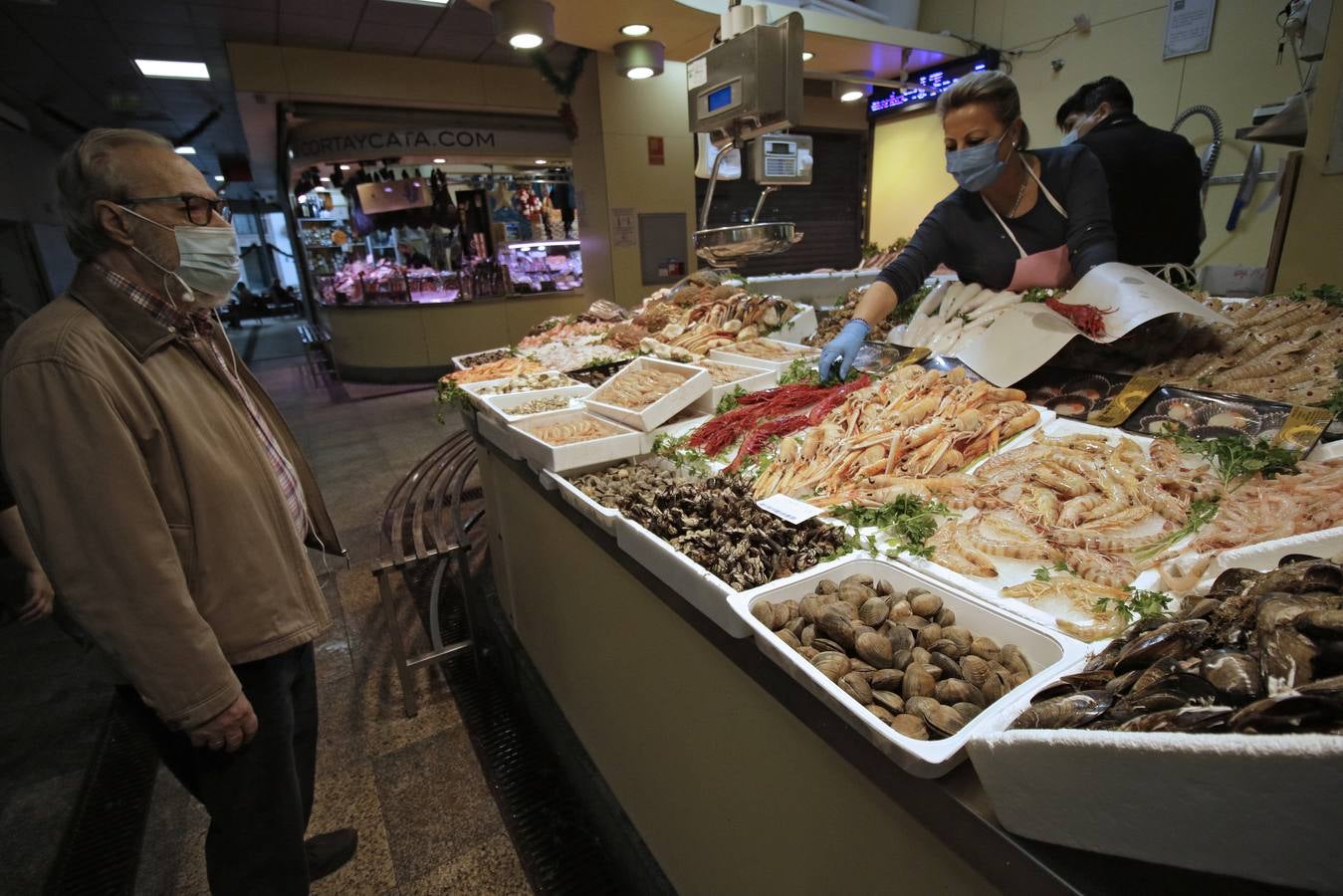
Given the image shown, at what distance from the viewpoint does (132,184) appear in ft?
4.93

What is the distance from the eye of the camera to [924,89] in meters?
8.03

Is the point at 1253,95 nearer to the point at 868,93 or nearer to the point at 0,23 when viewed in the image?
the point at 868,93

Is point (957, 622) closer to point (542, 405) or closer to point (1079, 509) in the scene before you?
point (1079, 509)

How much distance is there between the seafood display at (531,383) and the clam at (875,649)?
84.9 inches

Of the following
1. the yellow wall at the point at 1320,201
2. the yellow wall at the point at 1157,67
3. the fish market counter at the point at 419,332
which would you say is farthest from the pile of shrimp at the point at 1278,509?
the fish market counter at the point at 419,332

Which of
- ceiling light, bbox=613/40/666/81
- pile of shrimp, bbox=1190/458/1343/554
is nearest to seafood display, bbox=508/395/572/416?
pile of shrimp, bbox=1190/458/1343/554

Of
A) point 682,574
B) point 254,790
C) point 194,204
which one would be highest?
point 194,204

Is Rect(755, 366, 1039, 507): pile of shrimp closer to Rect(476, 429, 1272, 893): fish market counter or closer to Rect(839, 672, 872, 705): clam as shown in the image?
Rect(476, 429, 1272, 893): fish market counter

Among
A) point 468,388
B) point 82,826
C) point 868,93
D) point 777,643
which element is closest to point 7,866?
point 82,826

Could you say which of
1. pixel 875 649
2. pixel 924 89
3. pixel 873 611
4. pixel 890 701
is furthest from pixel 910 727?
pixel 924 89

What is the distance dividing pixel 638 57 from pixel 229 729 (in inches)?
266

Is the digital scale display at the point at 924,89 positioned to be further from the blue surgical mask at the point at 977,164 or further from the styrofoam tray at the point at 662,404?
the styrofoam tray at the point at 662,404

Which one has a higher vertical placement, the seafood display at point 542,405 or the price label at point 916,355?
the price label at point 916,355

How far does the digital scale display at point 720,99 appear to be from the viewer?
239 centimetres
